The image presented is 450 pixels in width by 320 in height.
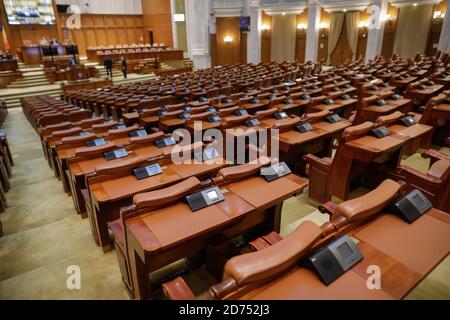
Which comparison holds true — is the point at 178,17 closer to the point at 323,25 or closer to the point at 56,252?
the point at 323,25

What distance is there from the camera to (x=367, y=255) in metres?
1.46

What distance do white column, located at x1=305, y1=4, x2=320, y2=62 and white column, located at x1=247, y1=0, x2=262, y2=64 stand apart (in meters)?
2.86

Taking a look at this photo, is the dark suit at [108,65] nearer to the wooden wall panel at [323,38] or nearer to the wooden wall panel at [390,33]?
the wooden wall panel at [323,38]

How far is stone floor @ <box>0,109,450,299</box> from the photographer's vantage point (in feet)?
6.89

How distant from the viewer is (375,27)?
13242mm

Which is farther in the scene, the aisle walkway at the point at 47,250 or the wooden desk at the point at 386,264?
the aisle walkway at the point at 47,250

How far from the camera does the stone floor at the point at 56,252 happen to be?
210 cm

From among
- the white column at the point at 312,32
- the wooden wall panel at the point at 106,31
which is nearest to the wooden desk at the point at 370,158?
the white column at the point at 312,32

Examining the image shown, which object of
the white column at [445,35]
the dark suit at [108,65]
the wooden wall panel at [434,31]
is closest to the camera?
the white column at [445,35]

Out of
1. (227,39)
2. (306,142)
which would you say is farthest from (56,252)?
(227,39)

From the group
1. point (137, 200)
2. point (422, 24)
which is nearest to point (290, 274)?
point (137, 200)

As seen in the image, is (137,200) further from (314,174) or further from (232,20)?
(232,20)

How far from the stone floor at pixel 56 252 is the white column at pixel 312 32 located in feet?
40.6

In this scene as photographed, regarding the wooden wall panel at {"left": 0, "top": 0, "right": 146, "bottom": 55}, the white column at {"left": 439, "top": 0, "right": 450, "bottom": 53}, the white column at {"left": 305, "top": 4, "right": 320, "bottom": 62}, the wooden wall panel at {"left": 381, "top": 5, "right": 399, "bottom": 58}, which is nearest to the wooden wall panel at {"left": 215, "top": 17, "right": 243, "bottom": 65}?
the white column at {"left": 305, "top": 4, "right": 320, "bottom": 62}
